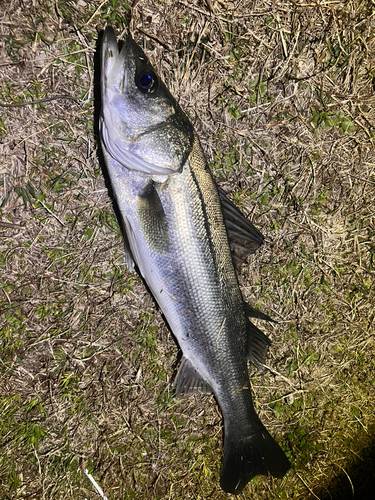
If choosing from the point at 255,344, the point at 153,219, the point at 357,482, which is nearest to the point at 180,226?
the point at 153,219

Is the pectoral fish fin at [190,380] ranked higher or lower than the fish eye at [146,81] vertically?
lower

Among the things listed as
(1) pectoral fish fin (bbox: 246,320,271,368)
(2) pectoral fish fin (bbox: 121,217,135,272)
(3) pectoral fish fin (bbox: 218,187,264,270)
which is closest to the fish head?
(2) pectoral fish fin (bbox: 121,217,135,272)

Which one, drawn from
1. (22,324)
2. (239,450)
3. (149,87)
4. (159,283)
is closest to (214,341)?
(159,283)

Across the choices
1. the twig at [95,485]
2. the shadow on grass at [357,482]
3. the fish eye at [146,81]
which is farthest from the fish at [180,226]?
the shadow on grass at [357,482]

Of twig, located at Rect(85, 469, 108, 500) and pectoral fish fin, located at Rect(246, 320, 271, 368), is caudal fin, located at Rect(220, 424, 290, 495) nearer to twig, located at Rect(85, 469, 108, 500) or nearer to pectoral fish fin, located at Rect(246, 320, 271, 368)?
pectoral fish fin, located at Rect(246, 320, 271, 368)

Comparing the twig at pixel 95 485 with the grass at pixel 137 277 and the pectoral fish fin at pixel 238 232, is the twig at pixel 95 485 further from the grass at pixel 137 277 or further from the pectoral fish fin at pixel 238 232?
the pectoral fish fin at pixel 238 232
